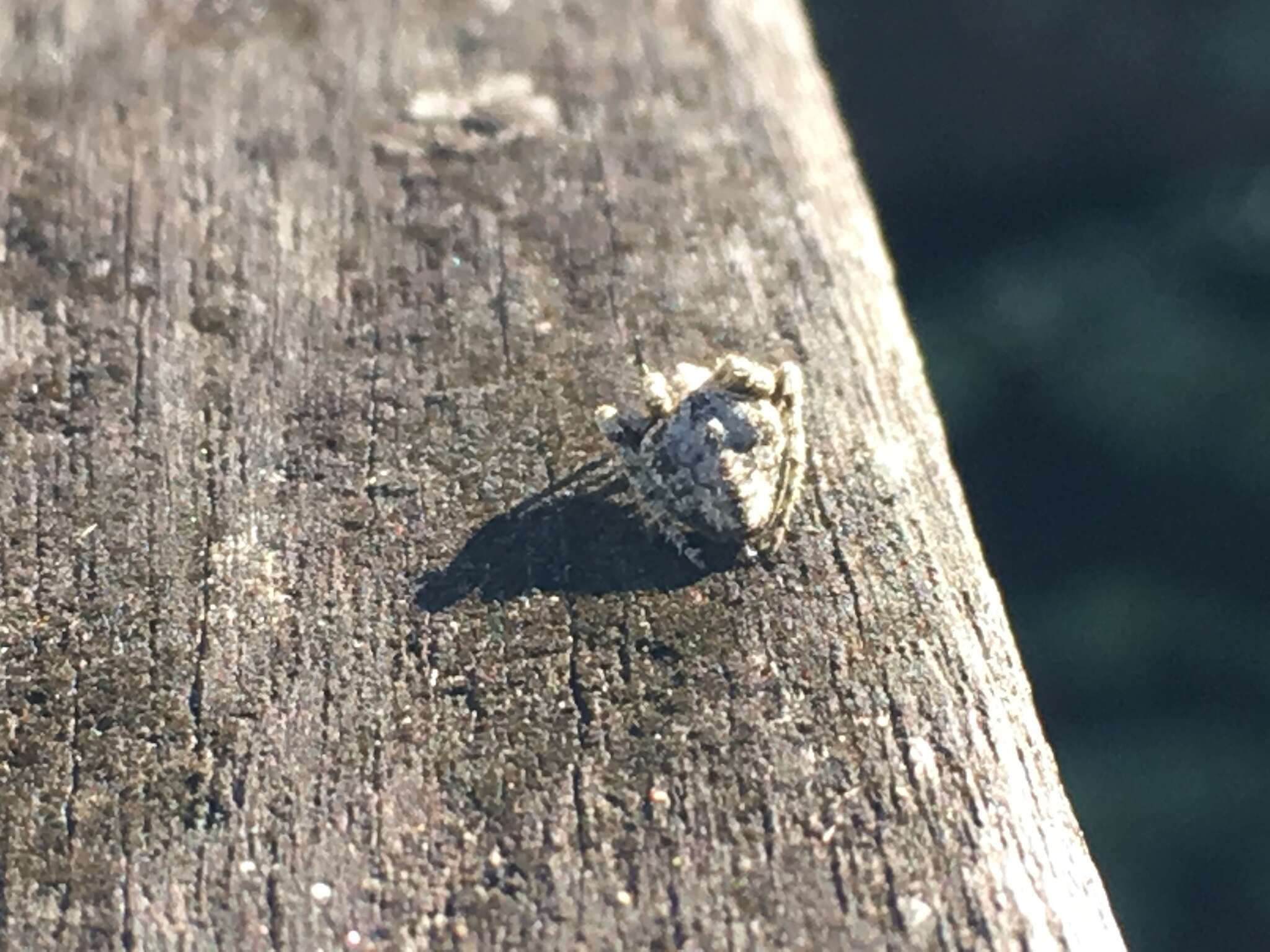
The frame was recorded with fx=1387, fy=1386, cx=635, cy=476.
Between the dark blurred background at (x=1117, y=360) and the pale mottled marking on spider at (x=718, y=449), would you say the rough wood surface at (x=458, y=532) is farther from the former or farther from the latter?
the dark blurred background at (x=1117, y=360)

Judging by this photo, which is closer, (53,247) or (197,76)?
(53,247)

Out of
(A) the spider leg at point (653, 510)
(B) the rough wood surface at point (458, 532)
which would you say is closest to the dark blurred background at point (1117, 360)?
(B) the rough wood surface at point (458, 532)

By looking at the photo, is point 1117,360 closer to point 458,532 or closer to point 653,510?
point 653,510

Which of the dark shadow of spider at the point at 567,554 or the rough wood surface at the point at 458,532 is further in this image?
the dark shadow of spider at the point at 567,554

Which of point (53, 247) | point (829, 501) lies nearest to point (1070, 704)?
point (829, 501)

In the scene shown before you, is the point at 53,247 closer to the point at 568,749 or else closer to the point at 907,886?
the point at 568,749

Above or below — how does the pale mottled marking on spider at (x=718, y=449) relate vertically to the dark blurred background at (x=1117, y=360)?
below
